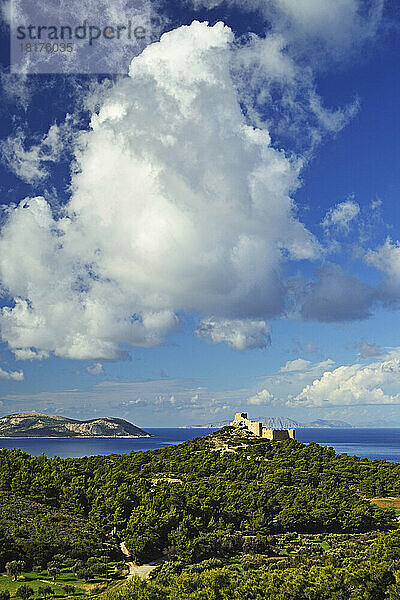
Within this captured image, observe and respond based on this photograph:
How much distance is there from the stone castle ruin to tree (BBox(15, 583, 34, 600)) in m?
69.4

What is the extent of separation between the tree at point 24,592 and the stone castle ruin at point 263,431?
228 ft

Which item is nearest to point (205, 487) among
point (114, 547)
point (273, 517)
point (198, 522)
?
point (273, 517)

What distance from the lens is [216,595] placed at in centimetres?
2939

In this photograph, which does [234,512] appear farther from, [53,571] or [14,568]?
[14,568]

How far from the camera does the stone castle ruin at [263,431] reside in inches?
3935

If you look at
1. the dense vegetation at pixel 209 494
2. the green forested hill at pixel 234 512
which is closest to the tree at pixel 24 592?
the green forested hill at pixel 234 512

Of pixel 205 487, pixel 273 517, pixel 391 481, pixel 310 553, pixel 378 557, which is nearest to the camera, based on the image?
pixel 378 557

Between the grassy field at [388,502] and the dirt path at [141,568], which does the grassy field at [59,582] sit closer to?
the dirt path at [141,568]

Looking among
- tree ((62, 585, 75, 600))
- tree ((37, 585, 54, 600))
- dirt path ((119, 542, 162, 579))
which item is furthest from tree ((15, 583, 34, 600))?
dirt path ((119, 542, 162, 579))

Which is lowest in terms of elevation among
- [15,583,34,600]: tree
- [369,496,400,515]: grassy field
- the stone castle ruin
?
[369,496,400,515]: grassy field

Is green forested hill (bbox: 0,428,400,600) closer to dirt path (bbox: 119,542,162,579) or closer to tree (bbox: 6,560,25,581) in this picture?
dirt path (bbox: 119,542,162,579)

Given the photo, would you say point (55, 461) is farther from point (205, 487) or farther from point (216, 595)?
point (216, 595)

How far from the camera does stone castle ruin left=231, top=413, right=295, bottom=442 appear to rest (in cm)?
9994

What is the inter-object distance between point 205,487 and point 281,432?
3928 centimetres
